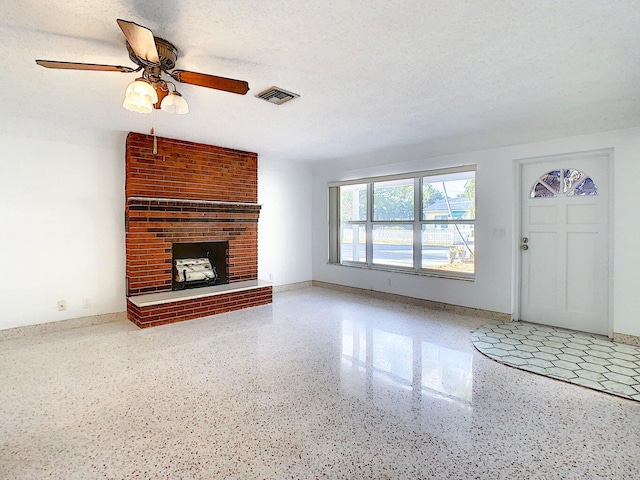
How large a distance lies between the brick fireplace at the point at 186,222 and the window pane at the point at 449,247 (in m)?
2.63

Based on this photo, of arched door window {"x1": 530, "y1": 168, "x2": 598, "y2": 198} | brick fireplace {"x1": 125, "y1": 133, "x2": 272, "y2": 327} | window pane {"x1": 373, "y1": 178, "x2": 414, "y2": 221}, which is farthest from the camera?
window pane {"x1": 373, "y1": 178, "x2": 414, "y2": 221}

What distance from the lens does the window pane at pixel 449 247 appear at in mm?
4688

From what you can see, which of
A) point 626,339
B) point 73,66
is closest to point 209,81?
point 73,66

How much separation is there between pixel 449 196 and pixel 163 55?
13.4 feet

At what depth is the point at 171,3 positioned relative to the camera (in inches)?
69.5

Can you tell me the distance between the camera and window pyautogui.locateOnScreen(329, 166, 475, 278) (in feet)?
15.6

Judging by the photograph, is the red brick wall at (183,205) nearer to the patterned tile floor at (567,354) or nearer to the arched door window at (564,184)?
the patterned tile floor at (567,354)

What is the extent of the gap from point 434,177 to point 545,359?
2.86m

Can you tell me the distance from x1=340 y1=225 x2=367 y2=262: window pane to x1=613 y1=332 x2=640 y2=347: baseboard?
11.5 feet

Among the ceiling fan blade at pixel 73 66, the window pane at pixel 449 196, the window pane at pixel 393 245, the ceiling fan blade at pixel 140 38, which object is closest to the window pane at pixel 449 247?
the window pane at pixel 449 196

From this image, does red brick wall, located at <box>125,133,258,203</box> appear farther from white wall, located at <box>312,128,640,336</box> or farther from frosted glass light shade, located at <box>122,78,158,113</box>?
frosted glass light shade, located at <box>122,78,158,113</box>

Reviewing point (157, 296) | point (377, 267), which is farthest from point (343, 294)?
point (157, 296)

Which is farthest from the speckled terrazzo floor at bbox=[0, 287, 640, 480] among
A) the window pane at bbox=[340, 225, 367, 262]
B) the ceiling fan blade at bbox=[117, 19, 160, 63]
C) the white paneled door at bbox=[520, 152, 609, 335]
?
the window pane at bbox=[340, 225, 367, 262]

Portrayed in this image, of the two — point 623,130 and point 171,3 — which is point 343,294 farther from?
point 171,3
